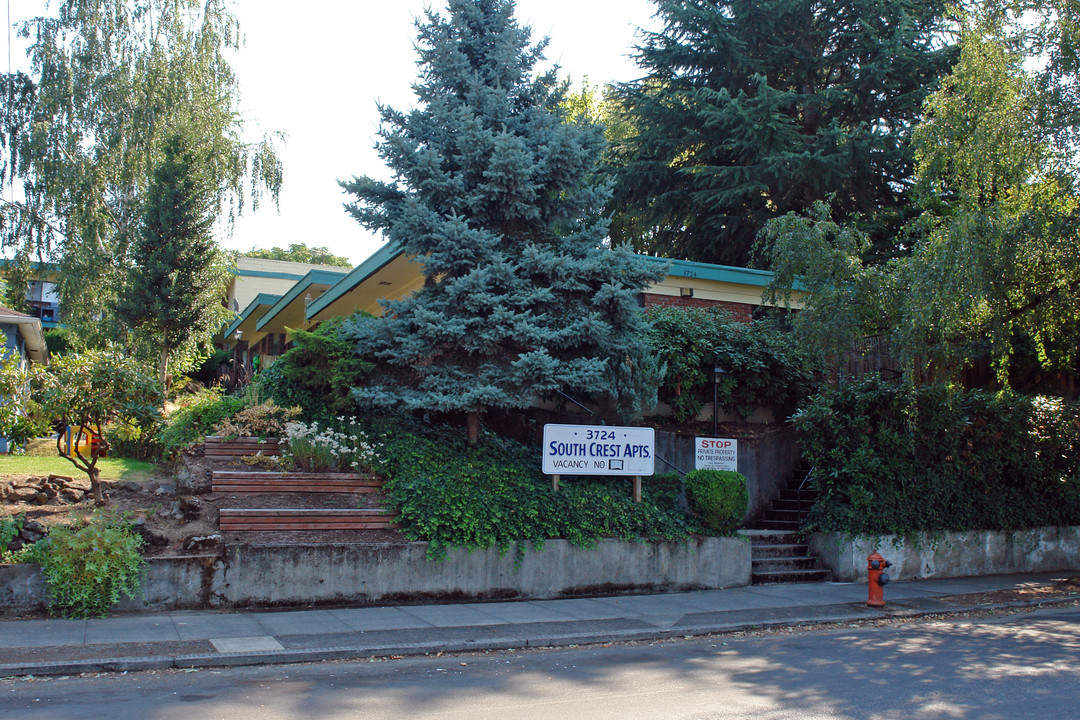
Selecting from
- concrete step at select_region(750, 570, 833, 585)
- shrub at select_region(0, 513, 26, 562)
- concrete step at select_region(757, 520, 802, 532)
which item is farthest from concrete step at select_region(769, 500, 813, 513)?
shrub at select_region(0, 513, 26, 562)

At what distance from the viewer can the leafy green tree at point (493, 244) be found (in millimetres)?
11266

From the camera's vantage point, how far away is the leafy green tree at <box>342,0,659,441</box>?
11.3m

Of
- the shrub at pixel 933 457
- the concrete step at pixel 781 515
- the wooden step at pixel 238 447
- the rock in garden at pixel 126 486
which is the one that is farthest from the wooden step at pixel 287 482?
the shrub at pixel 933 457

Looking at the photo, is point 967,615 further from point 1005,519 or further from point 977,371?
point 977,371

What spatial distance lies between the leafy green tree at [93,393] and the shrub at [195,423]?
7.83ft

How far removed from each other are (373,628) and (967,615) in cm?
760

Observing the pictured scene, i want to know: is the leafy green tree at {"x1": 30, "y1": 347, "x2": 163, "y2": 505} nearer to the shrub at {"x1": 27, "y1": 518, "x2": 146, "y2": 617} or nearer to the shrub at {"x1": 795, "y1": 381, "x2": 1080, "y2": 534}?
the shrub at {"x1": 27, "y1": 518, "x2": 146, "y2": 617}

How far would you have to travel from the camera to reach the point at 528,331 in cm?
1111

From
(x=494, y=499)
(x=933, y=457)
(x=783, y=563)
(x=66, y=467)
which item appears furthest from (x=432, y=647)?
(x=933, y=457)

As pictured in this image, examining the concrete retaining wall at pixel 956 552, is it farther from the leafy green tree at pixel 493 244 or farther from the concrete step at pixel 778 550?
the leafy green tree at pixel 493 244

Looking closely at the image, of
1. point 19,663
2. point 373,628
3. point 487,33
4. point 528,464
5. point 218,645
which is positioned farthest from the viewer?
point 487,33

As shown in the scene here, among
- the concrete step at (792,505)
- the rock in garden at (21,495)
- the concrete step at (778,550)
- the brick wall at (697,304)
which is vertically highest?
the brick wall at (697,304)

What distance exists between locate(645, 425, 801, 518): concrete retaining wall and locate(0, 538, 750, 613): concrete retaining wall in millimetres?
2422

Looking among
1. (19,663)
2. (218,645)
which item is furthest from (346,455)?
(19,663)
